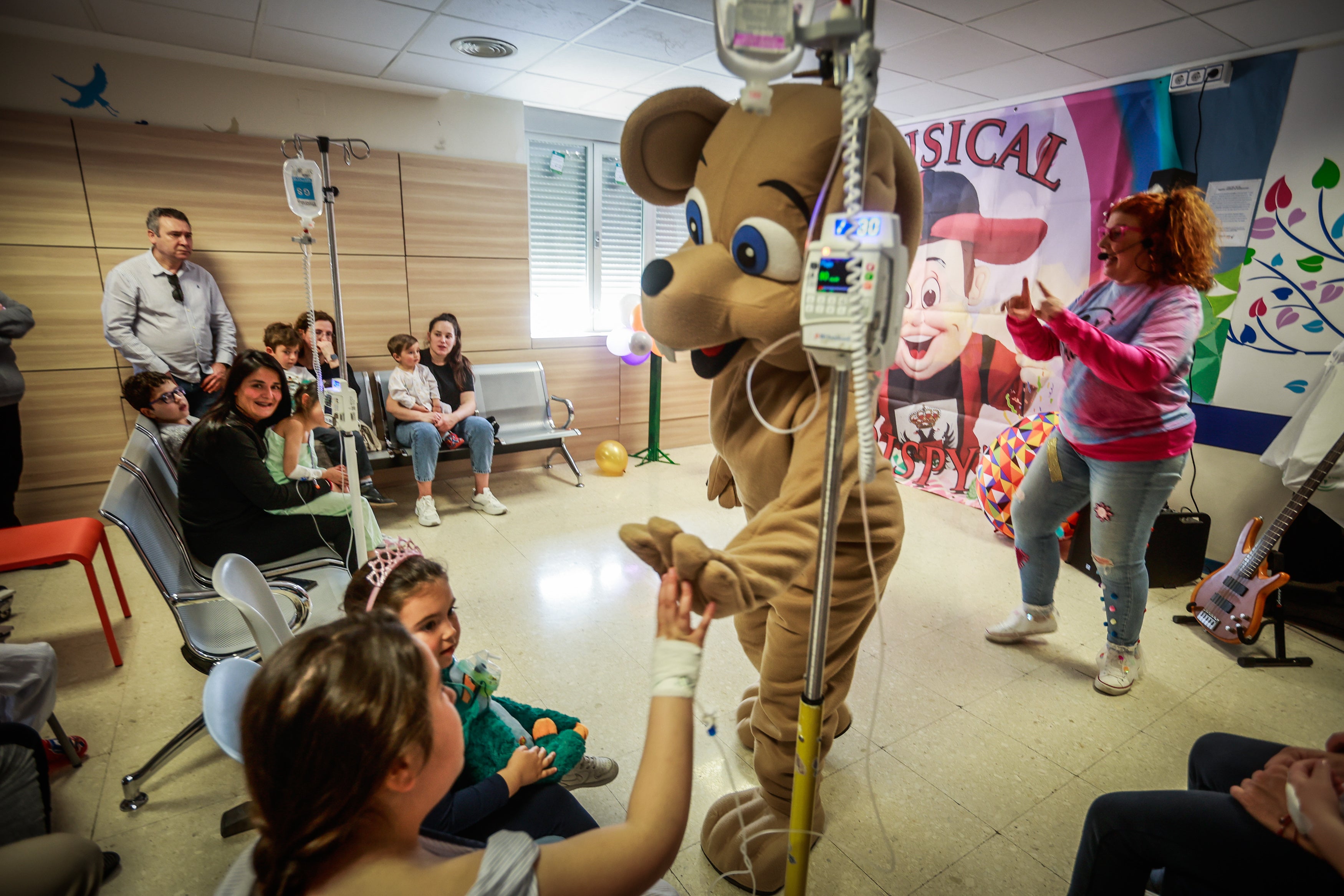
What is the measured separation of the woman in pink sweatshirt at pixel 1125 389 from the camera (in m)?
2.02

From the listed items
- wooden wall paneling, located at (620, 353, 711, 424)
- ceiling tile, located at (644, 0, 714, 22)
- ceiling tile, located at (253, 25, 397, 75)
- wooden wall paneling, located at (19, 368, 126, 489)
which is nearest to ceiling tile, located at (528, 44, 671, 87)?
ceiling tile, located at (644, 0, 714, 22)

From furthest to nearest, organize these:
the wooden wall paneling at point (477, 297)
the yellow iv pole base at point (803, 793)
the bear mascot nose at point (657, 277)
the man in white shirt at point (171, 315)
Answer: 1. the wooden wall paneling at point (477, 297)
2. the man in white shirt at point (171, 315)
3. the bear mascot nose at point (657, 277)
4. the yellow iv pole base at point (803, 793)

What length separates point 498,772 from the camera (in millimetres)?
1264

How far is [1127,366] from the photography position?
6.54ft

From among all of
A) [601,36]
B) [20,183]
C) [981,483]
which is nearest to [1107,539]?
[981,483]

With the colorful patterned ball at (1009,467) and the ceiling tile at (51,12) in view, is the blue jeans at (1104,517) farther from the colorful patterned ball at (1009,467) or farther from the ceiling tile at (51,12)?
the ceiling tile at (51,12)

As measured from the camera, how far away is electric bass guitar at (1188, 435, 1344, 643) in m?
2.50

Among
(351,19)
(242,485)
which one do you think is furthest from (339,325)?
(351,19)

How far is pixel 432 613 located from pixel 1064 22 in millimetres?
3269

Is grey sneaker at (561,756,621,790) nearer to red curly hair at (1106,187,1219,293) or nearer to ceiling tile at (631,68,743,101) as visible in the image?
red curly hair at (1106,187,1219,293)

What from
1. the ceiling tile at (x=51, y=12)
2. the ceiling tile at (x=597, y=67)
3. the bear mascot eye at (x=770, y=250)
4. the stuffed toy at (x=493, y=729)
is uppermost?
the ceiling tile at (x=597, y=67)

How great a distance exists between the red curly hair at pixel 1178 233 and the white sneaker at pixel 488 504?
3264 millimetres

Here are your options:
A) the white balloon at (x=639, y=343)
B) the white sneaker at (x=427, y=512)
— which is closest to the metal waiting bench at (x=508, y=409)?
the white sneaker at (x=427, y=512)

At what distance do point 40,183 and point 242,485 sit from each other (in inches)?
99.2
